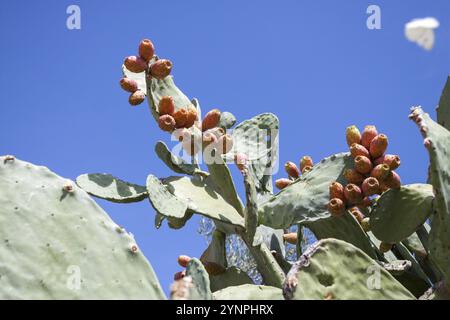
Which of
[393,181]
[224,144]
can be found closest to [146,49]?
[224,144]

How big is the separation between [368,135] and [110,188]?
0.85m

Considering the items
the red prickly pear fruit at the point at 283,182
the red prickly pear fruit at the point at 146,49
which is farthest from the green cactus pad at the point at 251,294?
the red prickly pear fruit at the point at 146,49

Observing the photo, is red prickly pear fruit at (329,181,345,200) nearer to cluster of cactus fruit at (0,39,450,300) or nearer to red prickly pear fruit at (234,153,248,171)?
cluster of cactus fruit at (0,39,450,300)

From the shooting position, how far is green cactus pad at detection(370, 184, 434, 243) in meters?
2.09

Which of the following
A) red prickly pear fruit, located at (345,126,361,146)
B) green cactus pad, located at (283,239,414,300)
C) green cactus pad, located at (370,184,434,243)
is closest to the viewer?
green cactus pad, located at (283,239,414,300)

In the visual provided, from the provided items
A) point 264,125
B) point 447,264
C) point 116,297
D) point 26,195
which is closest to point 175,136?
point 264,125

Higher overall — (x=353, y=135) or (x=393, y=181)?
(x=353, y=135)

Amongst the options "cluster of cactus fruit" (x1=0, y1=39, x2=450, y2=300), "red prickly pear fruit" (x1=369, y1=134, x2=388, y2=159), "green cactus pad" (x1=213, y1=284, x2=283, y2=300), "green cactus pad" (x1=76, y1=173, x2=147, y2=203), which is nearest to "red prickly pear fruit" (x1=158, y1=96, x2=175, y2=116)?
"cluster of cactus fruit" (x1=0, y1=39, x2=450, y2=300)

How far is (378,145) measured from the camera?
2229mm

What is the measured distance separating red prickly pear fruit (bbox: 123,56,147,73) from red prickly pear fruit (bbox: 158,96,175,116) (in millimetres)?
134

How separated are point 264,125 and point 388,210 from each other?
722mm

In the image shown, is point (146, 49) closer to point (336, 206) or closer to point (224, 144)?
point (224, 144)

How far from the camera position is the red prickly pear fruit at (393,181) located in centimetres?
220
